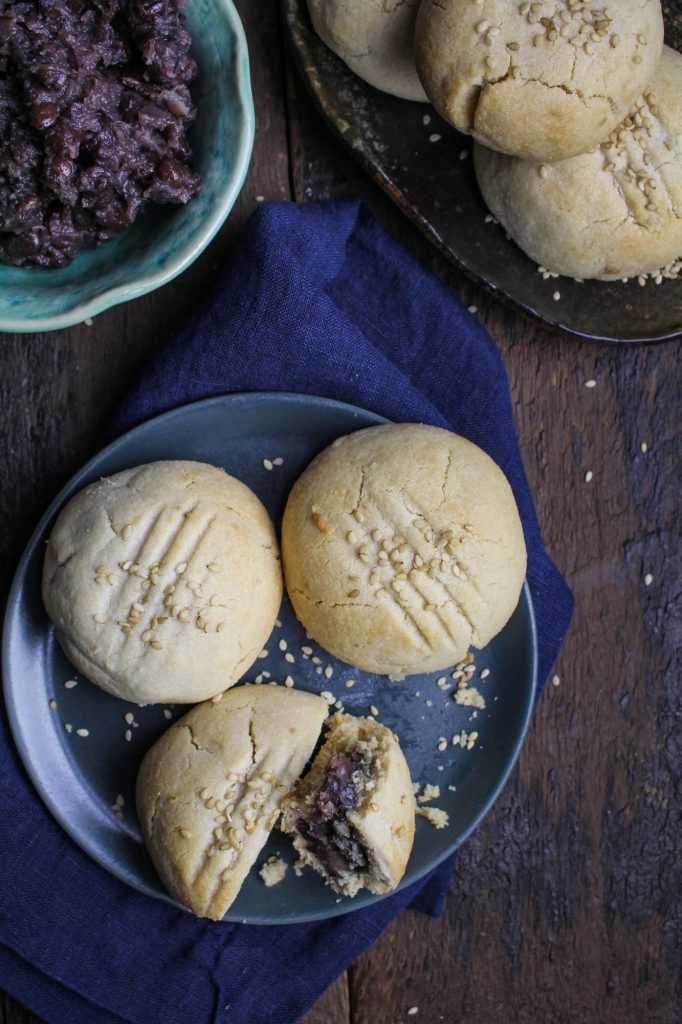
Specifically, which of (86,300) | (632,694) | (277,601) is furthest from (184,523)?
(632,694)

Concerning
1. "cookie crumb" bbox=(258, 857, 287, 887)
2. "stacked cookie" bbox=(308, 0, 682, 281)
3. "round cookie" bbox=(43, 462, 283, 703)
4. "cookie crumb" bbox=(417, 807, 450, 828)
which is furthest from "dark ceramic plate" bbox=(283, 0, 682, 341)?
"cookie crumb" bbox=(258, 857, 287, 887)

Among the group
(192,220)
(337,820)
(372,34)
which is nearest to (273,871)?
(337,820)

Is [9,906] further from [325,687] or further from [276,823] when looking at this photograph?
[325,687]

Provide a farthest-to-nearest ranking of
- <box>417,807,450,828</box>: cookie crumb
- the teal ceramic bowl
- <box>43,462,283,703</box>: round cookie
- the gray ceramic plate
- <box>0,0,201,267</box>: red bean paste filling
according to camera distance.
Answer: <box>417,807,450,828</box>: cookie crumb, the gray ceramic plate, <box>43,462,283,703</box>: round cookie, the teal ceramic bowl, <box>0,0,201,267</box>: red bean paste filling

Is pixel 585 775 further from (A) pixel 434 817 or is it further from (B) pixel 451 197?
(B) pixel 451 197

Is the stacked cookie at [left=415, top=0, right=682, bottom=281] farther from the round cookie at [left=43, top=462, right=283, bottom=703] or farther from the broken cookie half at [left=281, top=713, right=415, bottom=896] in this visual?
the broken cookie half at [left=281, top=713, right=415, bottom=896]

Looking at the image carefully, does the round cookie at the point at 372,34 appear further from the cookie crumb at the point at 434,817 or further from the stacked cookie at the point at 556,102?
the cookie crumb at the point at 434,817
